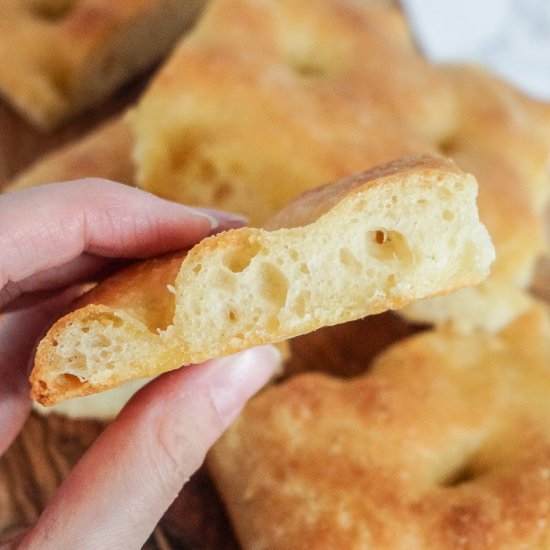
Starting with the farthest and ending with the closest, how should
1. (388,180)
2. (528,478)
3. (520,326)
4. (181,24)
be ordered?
(181,24)
(520,326)
(528,478)
(388,180)

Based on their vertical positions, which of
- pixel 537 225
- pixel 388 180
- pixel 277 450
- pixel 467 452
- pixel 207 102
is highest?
pixel 388 180

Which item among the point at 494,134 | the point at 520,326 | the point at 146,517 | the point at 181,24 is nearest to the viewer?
the point at 146,517

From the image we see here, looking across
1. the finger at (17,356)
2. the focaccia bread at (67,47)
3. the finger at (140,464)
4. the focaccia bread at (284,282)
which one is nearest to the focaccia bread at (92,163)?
the focaccia bread at (67,47)

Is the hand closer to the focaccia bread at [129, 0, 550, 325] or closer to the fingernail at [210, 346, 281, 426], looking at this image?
the fingernail at [210, 346, 281, 426]

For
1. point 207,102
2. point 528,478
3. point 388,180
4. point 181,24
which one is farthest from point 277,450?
point 181,24

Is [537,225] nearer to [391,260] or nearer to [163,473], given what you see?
[391,260]

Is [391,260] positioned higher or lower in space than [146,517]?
higher

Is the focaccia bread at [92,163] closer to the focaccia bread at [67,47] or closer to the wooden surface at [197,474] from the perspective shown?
the focaccia bread at [67,47]
